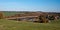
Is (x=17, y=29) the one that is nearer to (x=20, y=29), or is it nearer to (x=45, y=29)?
(x=20, y=29)

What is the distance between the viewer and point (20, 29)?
10.4m

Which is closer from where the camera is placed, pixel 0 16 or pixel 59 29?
pixel 59 29

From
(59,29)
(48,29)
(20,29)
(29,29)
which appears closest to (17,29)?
(20,29)

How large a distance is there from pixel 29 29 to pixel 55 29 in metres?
2.02

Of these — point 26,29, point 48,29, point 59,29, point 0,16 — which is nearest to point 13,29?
point 26,29

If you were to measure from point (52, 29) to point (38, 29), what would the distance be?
1.11m

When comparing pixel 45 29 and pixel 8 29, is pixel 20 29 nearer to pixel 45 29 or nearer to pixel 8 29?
pixel 8 29

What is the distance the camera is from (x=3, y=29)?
1020 cm

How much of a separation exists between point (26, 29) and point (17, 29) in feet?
2.12

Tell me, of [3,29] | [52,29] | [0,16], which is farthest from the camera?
[0,16]

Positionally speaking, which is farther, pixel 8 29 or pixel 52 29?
pixel 52 29

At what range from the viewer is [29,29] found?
34.5ft

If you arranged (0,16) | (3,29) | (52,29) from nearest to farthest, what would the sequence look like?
(3,29), (52,29), (0,16)

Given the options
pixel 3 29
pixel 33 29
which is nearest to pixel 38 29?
pixel 33 29
